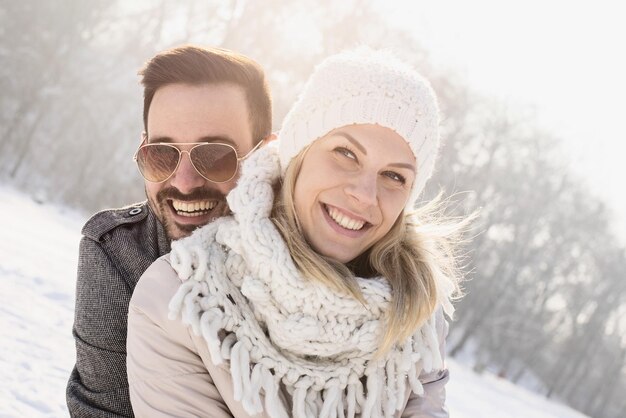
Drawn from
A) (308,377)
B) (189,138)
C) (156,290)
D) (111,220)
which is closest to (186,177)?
(189,138)

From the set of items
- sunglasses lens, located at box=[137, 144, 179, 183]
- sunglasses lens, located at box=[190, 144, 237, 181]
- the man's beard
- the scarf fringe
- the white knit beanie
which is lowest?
the scarf fringe

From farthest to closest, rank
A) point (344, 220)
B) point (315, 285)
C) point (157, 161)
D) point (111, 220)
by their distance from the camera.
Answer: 1. point (157, 161)
2. point (111, 220)
3. point (344, 220)
4. point (315, 285)

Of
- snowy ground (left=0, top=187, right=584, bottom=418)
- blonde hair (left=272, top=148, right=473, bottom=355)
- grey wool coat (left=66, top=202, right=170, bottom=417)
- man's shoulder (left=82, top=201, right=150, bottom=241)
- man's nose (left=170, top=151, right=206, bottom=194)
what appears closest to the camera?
blonde hair (left=272, top=148, right=473, bottom=355)

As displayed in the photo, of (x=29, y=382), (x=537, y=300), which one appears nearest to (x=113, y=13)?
(x=29, y=382)

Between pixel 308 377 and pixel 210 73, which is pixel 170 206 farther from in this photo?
pixel 308 377

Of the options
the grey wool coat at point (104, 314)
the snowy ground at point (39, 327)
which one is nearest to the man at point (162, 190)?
the grey wool coat at point (104, 314)

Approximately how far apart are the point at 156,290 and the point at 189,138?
40.7 inches

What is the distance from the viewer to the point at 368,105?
2.19 metres

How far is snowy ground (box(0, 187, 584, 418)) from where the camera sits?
3.93 metres

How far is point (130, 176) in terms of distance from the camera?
24172 millimetres

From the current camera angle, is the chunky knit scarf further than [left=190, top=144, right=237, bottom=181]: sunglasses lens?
No

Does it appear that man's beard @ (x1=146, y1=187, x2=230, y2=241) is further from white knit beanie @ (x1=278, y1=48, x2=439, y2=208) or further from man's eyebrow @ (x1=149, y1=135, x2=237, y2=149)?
white knit beanie @ (x1=278, y1=48, x2=439, y2=208)

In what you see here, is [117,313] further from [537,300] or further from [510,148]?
[537,300]

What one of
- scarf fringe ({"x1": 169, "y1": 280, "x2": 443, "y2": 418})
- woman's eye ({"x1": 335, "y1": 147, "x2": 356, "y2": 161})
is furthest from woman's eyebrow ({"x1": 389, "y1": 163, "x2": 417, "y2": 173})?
scarf fringe ({"x1": 169, "y1": 280, "x2": 443, "y2": 418})
